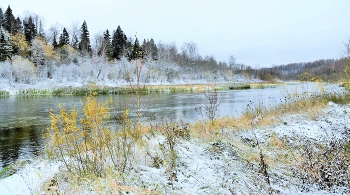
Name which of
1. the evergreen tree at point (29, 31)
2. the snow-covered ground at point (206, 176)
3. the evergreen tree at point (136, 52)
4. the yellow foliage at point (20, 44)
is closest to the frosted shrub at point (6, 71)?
the yellow foliage at point (20, 44)

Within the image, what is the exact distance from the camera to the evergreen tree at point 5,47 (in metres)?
40.8

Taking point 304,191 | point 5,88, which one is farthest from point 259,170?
point 5,88

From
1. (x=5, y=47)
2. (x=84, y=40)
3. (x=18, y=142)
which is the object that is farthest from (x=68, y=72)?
(x=18, y=142)

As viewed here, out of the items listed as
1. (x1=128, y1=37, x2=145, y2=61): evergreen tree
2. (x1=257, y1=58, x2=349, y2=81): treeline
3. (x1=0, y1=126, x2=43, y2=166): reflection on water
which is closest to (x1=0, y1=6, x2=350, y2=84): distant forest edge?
(x1=257, y1=58, x2=349, y2=81): treeline

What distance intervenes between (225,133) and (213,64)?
242 feet

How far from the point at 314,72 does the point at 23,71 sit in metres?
39.5

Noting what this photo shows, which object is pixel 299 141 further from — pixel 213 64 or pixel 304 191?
pixel 213 64

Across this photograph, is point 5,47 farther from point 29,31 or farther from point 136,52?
point 136,52

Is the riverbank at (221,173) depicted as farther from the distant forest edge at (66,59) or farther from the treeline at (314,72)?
the distant forest edge at (66,59)

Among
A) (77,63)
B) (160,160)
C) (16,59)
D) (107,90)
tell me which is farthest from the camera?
(77,63)

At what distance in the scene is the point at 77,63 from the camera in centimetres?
5019

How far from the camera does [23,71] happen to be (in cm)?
3731

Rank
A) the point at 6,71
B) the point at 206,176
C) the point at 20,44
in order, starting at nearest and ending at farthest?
the point at 206,176
the point at 6,71
the point at 20,44

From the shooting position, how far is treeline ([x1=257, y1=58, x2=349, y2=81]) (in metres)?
14.6
